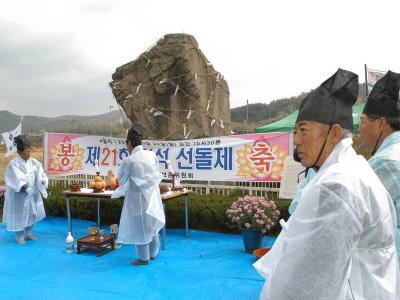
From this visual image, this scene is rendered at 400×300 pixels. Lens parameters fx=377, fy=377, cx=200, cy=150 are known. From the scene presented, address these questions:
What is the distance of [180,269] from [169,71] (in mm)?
4853

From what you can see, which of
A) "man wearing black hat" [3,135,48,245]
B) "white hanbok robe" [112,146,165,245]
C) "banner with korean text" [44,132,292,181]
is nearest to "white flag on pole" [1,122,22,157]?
"banner with korean text" [44,132,292,181]

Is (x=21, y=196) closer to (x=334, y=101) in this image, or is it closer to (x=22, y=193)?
(x=22, y=193)

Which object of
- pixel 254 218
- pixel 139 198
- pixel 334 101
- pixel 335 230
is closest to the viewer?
pixel 335 230

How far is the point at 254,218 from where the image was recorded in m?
5.07

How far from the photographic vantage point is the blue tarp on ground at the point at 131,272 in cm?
390

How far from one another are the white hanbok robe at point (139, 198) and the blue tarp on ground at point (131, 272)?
0.39 m

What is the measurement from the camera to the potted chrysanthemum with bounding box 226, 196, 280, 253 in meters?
5.05

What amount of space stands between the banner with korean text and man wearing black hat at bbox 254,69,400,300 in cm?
508

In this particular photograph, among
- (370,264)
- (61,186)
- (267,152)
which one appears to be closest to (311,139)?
(370,264)

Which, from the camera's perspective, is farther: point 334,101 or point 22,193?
point 22,193

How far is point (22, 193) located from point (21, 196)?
54mm

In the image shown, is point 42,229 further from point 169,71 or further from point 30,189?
point 169,71

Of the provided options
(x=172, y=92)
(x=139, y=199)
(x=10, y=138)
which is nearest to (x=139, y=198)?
(x=139, y=199)

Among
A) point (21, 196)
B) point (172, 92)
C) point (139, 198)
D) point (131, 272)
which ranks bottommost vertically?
point (131, 272)
